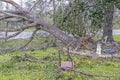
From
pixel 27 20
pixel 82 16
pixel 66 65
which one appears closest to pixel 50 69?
pixel 66 65

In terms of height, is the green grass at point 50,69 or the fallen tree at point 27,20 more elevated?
the fallen tree at point 27,20

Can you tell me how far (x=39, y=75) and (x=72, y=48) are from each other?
298cm

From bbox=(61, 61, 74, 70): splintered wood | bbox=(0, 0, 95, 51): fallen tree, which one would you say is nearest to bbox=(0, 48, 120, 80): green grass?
bbox=(61, 61, 74, 70): splintered wood

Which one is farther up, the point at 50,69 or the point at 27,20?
the point at 27,20

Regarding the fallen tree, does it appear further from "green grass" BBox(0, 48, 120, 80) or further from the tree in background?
the tree in background

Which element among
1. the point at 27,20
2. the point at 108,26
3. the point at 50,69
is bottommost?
the point at 50,69

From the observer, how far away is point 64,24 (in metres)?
11.0

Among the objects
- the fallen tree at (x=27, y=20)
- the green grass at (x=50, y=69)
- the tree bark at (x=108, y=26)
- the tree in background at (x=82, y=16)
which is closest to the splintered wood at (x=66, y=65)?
the green grass at (x=50, y=69)

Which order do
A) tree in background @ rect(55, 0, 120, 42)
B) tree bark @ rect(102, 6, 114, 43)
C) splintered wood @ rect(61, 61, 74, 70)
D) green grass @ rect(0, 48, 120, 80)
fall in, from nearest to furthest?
1. green grass @ rect(0, 48, 120, 80)
2. splintered wood @ rect(61, 61, 74, 70)
3. tree in background @ rect(55, 0, 120, 42)
4. tree bark @ rect(102, 6, 114, 43)

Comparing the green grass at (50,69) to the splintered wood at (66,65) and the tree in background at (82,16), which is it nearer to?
the splintered wood at (66,65)

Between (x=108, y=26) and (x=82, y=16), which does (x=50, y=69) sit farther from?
(x=108, y=26)

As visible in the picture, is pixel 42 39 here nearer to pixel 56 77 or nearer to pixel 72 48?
pixel 72 48

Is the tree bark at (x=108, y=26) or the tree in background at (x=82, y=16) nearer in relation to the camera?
the tree in background at (x=82, y=16)

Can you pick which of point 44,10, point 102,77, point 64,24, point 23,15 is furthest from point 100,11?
point 102,77
